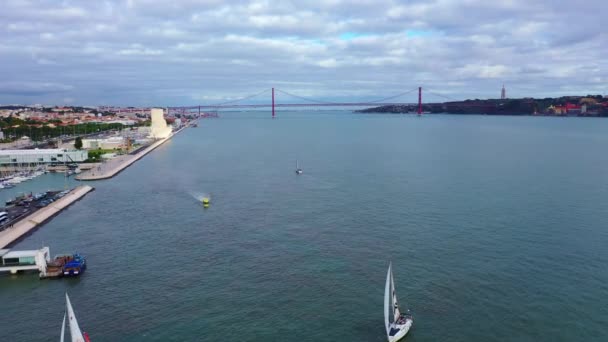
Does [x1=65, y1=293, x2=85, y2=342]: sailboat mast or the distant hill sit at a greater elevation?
the distant hill

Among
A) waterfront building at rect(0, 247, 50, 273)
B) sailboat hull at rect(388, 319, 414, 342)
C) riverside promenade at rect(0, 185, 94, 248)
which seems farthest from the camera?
riverside promenade at rect(0, 185, 94, 248)

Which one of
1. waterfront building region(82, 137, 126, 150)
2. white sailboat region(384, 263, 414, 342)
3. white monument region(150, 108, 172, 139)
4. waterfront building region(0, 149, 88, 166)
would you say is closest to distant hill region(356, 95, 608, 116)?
white monument region(150, 108, 172, 139)

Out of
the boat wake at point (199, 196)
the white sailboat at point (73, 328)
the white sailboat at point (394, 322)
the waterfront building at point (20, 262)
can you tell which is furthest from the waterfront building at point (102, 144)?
the white sailboat at point (394, 322)

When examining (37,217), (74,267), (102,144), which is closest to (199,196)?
(37,217)

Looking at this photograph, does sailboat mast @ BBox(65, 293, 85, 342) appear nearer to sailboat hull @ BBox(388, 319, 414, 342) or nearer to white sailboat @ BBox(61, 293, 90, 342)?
white sailboat @ BBox(61, 293, 90, 342)

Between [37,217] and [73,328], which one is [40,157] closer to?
[37,217]

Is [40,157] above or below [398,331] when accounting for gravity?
above

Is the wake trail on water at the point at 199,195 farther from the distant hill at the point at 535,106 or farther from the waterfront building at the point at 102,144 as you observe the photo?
the distant hill at the point at 535,106

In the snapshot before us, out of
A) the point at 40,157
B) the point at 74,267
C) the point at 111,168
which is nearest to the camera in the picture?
the point at 74,267
